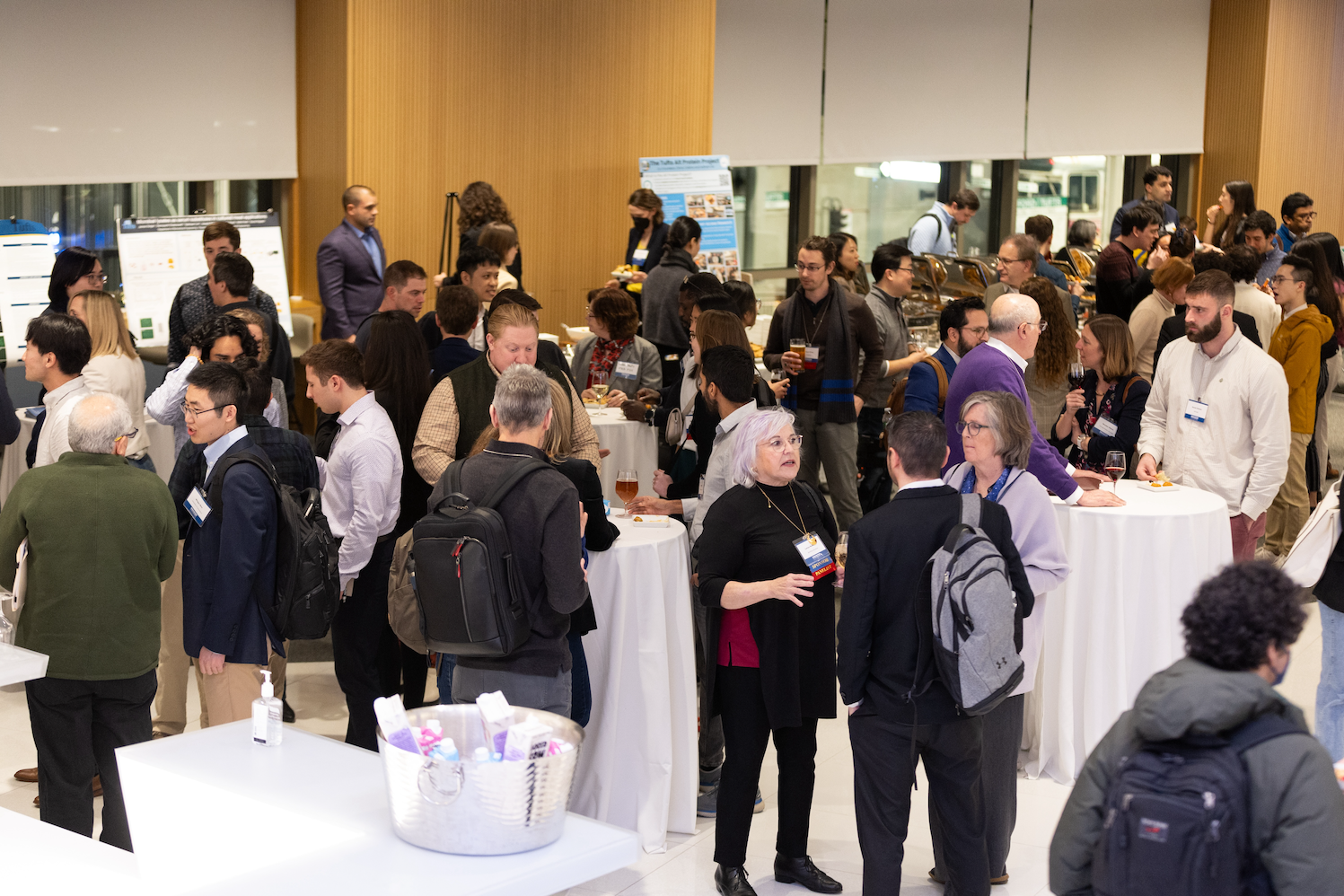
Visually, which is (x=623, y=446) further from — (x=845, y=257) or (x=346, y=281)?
(x=346, y=281)

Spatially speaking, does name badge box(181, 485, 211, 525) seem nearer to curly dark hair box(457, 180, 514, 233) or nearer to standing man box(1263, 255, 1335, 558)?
curly dark hair box(457, 180, 514, 233)

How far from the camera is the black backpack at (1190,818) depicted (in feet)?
6.36

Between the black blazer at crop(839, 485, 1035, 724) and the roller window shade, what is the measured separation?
763 centimetres

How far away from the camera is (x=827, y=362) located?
20.0ft

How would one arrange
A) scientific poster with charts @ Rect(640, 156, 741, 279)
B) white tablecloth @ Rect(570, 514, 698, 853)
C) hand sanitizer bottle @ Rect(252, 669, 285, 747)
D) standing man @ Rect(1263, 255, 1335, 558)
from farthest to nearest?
scientific poster with charts @ Rect(640, 156, 741, 279), standing man @ Rect(1263, 255, 1335, 558), white tablecloth @ Rect(570, 514, 698, 853), hand sanitizer bottle @ Rect(252, 669, 285, 747)

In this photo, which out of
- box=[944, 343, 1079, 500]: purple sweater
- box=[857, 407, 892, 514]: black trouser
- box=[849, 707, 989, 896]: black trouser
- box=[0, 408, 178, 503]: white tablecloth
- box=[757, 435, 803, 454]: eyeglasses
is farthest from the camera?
box=[857, 407, 892, 514]: black trouser

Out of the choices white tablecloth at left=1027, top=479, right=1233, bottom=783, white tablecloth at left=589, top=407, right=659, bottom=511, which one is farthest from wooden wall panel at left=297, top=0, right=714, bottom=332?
white tablecloth at left=1027, top=479, right=1233, bottom=783

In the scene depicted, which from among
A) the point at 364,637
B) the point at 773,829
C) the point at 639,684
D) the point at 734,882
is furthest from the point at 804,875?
the point at 364,637

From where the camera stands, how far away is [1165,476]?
16.8 feet

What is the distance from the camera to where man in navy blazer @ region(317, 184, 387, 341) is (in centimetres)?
741

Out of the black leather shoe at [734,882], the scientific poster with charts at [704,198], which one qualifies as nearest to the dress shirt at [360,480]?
the black leather shoe at [734,882]

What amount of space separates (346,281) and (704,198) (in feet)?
9.37

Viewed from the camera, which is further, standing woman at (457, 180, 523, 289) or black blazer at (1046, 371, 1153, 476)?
standing woman at (457, 180, 523, 289)

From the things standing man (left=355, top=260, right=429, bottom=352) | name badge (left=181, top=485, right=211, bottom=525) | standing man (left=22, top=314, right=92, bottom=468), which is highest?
standing man (left=355, top=260, right=429, bottom=352)
